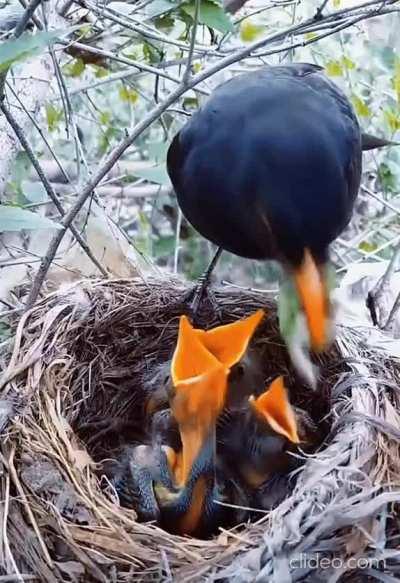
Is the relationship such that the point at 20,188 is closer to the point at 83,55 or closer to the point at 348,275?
the point at 83,55

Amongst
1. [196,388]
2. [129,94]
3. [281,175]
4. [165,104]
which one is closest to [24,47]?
[165,104]

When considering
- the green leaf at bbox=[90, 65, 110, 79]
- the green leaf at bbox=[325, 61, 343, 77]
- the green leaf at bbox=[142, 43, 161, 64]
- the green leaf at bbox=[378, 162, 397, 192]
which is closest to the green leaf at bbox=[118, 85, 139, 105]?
the green leaf at bbox=[90, 65, 110, 79]

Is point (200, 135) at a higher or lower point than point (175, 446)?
higher

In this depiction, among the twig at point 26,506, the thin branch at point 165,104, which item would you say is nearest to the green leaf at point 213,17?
the thin branch at point 165,104

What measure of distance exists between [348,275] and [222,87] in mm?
489

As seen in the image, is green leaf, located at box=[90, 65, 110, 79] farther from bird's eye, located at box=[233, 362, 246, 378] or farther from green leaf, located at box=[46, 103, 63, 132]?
bird's eye, located at box=[233, 362, 246, 378]

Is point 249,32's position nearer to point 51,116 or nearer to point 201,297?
point 51,116

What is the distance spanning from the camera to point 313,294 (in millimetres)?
1568

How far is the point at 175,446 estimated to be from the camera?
1.74 m

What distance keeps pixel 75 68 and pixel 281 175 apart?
100 centimetres

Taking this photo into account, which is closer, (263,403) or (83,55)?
(263,403)

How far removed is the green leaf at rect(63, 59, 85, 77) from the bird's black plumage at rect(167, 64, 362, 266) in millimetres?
577

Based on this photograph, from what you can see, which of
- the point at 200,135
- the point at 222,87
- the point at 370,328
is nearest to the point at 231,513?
the point at 370,328

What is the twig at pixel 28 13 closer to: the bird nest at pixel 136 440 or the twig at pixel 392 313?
the bird nest at pixel 136 440
